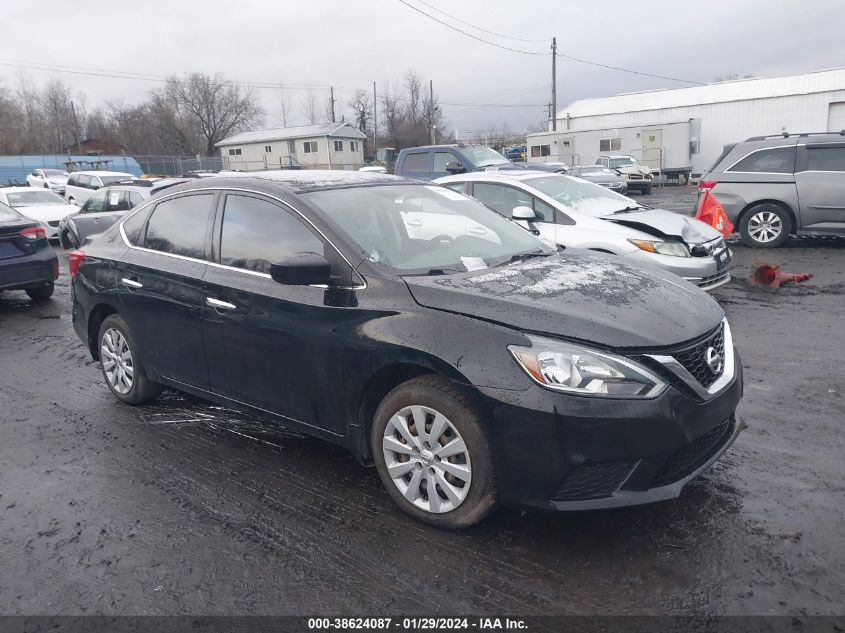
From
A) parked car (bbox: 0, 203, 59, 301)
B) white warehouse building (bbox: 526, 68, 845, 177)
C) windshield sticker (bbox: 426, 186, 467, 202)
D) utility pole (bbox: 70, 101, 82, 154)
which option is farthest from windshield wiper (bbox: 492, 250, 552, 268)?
utility pole (bbox: 70, 101, 82, 154)

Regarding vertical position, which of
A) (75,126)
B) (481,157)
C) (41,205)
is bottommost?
(41,205)

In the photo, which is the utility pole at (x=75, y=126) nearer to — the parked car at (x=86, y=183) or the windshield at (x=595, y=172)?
the parked car at (x=86, y=183)

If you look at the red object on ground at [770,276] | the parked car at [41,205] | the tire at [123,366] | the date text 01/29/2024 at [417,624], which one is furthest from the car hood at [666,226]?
the parked car at [41,205]

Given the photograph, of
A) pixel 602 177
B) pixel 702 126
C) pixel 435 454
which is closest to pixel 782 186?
pixel 435 454

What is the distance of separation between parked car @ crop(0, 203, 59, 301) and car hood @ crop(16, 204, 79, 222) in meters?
7.16

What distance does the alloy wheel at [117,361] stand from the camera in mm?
5090

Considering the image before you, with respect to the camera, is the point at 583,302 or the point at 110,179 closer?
the point at 583,302

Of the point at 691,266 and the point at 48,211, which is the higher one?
the point at 48,211

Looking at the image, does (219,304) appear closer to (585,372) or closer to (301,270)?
(301,270)

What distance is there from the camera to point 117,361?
5.19m

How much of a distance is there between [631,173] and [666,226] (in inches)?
943

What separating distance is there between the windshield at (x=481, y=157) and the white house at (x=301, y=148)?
141 ft

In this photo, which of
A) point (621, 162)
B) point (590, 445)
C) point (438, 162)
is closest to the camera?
point (590, 445)

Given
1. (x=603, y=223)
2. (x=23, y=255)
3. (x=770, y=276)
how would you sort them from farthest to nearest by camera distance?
(x=23, y=255) < (x=770, y=276) < (x=603, y=223)
